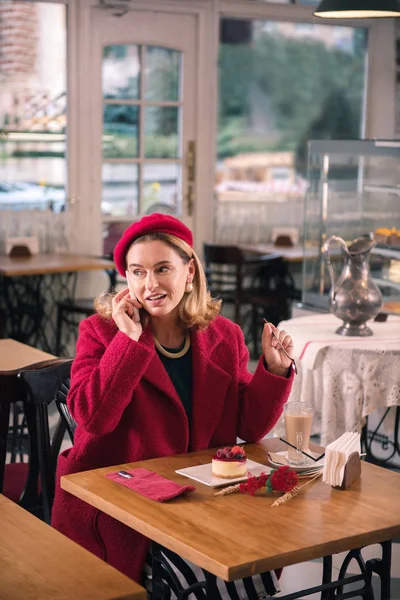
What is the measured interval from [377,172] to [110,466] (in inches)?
119

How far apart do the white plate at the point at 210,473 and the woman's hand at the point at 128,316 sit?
0.35m

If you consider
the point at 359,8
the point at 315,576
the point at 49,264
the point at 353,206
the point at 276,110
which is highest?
the point at 359,8

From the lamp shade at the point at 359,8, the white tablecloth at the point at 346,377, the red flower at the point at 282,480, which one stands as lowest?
the white tablecloth at the point at 346,377

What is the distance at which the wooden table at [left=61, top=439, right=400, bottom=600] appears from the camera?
192cm

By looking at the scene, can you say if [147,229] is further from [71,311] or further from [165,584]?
[71,311]

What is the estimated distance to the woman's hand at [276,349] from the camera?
2.60m

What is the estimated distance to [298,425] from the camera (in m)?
2.50

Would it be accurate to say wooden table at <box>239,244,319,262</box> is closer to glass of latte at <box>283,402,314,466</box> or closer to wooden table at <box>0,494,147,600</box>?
glass of latte at <box>283,402,314,466</box>

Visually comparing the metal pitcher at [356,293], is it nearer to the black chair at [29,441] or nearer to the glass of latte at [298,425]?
the black chair at [29,441]

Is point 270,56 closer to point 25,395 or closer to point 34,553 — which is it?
point 25,395

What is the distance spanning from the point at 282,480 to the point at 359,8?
9.99 feet

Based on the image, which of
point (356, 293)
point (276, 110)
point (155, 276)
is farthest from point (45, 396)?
point (276, 110)

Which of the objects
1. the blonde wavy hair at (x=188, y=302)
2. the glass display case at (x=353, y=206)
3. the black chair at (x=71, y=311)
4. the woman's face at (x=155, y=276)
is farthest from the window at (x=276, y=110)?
the woman's face at (x=155, y=276)

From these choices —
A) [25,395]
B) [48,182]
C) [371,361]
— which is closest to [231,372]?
[25,395]
